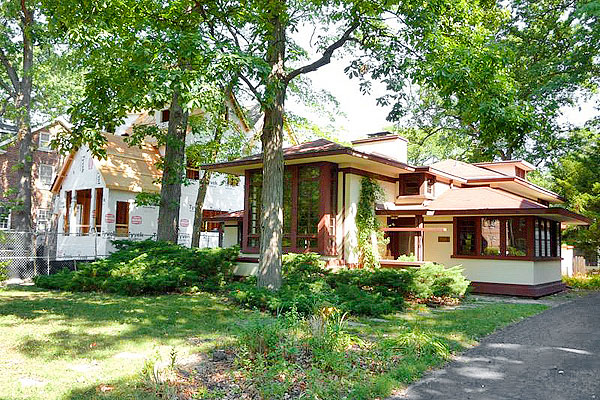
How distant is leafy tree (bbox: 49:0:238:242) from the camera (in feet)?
27.5

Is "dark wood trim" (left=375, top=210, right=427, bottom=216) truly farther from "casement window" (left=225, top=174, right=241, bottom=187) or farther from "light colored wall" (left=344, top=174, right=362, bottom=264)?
"casement window" (left=225, top=174, right=241, bottom=187)

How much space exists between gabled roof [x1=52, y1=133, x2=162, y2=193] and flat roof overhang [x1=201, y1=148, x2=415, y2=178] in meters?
7.39

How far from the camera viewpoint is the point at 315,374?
5309mm

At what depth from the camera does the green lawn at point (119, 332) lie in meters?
5.09

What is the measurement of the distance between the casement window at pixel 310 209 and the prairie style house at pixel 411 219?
3 cm

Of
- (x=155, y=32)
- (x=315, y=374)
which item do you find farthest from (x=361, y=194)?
(x=315, y=374)

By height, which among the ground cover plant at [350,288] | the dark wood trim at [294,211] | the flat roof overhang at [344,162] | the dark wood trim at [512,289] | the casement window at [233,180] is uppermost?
the casement window at [233,180]

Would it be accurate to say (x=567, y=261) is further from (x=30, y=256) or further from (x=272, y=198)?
(x=30, y=256)

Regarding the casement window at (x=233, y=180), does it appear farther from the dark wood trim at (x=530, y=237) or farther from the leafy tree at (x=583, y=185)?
the leafy tree at (x=583, y=185)

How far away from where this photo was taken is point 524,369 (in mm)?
6137

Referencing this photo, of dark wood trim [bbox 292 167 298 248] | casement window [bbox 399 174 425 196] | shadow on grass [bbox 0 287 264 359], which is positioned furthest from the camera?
casement window [bbox 399 174 425 196]

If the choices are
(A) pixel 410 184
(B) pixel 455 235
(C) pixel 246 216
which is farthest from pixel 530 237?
(C) pixel 246 216

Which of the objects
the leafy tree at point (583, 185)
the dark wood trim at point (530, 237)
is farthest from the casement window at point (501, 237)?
the leafy tree at point (583, 185)

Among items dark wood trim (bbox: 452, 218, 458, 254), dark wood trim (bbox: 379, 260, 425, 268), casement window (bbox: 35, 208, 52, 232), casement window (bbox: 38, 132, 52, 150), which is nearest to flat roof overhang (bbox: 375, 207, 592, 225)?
dark wood trim (bbox: 452, 218, 458, 254)
